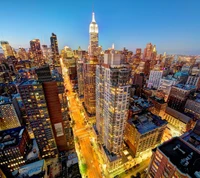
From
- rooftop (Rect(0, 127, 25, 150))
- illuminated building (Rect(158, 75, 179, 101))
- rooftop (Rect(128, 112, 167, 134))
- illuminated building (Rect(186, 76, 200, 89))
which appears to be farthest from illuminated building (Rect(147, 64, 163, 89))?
rooftop (Rect(0, 127, 25, 150))

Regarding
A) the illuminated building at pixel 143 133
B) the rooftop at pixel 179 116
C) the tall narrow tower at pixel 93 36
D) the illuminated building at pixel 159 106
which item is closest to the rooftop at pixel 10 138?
the illuminated building at pixel 143 133

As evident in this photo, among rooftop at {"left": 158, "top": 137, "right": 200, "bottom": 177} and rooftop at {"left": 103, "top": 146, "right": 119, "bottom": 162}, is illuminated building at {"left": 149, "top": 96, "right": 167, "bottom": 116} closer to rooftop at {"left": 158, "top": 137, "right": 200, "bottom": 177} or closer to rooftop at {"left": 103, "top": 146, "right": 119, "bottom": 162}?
rooftop at {"left": 158, "top": 137, "right": 200, "bottom": 177}

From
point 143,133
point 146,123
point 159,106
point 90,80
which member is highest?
point 90,80

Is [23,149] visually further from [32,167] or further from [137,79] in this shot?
[137,79]

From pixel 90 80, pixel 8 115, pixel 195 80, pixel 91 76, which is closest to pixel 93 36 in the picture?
pixel 91 76

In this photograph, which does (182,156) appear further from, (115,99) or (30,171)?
(30,171)

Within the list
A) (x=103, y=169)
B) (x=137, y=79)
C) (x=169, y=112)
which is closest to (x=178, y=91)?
(x=169, y=112)

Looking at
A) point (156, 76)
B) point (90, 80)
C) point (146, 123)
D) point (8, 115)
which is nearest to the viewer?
point (146, 123)
